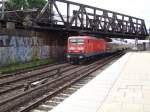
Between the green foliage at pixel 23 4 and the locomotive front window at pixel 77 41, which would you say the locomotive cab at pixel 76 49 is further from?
the green foliage at pixel 23 4

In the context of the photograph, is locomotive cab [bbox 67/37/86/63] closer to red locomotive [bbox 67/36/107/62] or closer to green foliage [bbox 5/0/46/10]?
red locomotive [bbox 67/36/107/62]

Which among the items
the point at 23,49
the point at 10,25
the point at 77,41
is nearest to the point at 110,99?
the point at 10,25

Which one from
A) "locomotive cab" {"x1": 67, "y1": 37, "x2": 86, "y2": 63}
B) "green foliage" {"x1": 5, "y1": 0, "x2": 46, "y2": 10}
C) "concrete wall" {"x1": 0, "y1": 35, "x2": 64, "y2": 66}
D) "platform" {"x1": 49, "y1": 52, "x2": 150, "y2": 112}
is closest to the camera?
"platform" {"x1": 49, "y1": 52, "x2": 150, "y2": 112}

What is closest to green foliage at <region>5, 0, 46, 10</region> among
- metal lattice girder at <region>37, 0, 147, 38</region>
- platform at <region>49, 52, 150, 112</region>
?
metal lattice girder at <region>37, 0, 147, 38</region>

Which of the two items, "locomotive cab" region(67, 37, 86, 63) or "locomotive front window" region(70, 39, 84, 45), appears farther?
"locomotive front window" region(70, 39, 84, 45)

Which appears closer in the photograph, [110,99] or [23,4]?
[110,99]

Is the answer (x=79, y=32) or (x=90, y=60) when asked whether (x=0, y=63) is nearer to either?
(x=90, y=60)

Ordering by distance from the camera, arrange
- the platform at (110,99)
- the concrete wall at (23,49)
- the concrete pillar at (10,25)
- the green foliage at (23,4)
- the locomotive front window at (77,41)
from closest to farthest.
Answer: the platform at (110,99)
the concrete wall at (23,49)
the concrete pillar at (10,25)
the locomotive front window at (77,41)
the green foliage at (23,4)

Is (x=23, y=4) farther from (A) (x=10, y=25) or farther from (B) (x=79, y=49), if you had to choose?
(A) (x=10, y=25)

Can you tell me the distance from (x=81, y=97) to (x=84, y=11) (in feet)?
127

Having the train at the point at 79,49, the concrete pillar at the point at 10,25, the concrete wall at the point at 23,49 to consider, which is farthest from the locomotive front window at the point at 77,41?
the concrete pillar at the point at 10,25

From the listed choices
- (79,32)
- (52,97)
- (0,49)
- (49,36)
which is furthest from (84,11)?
(52,97)

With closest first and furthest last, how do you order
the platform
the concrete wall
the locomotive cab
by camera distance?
the platform, the concrete wall, the locomotive cab

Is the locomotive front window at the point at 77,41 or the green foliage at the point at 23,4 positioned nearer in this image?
the locomotive front window at the point at 77,41
